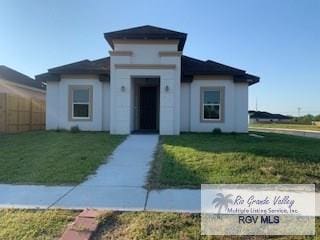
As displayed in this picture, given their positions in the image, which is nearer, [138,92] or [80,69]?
[80,69]

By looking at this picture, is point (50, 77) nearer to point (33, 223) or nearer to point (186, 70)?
point (186, 70)

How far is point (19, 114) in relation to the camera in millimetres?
21359

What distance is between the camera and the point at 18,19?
52.4ft

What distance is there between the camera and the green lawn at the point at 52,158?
8.77 metres

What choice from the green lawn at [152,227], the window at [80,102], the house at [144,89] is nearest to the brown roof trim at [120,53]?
the house at [144,89]

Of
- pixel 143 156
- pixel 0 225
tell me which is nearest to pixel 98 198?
pixel 0 225

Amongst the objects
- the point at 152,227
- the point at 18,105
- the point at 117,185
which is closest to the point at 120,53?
the point at 18,105

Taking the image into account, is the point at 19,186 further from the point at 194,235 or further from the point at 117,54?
the point at 117,54

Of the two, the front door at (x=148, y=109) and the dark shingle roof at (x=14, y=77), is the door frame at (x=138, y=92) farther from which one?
the dark shingle roof at (x=14, y=77)

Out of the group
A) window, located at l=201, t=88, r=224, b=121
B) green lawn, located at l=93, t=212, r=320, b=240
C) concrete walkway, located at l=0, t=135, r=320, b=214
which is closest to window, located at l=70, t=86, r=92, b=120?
window, located at l=201, t=88, r=224, b=121

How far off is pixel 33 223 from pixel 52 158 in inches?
214

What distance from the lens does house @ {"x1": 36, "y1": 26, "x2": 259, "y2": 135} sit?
17766 mm

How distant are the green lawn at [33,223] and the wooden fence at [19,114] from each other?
Answer: 14.7 metres

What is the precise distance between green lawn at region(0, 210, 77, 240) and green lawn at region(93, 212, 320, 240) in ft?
2.15
